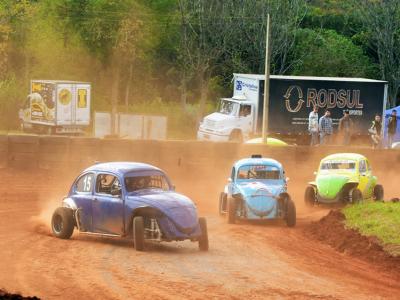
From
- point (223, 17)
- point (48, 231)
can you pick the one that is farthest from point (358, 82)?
point (48, 231)

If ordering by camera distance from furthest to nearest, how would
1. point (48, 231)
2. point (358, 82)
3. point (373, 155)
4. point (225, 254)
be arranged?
point (358, 82) → point (373, 155) → point (48, 231) → point (225, 254)

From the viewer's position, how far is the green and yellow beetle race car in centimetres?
2523

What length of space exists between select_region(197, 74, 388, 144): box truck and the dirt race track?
25.2 metres

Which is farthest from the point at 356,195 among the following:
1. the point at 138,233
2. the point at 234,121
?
the point at 234,121

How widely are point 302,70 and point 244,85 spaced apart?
14.9 metres

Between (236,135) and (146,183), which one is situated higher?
(146,183)

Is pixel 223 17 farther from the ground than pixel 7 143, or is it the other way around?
pixel 223 17

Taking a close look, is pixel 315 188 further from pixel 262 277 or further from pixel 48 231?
pixel 262 277

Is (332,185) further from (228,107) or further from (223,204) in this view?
(228,107)

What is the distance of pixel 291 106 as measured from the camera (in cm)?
4738

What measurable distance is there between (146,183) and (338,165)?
9.44 meters

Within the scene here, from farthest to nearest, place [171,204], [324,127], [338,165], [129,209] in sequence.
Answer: [324,127], [338,165], [129,209], [171,204]

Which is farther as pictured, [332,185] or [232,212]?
[332,185]

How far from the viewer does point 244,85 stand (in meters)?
48.6
